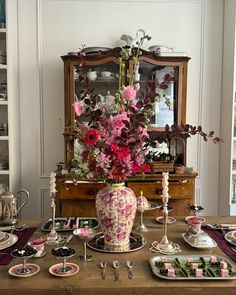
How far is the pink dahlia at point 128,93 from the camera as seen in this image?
1297 millimetres

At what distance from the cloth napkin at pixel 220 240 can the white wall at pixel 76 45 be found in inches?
70.5

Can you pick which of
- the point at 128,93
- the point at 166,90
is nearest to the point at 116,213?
the point at 128,93

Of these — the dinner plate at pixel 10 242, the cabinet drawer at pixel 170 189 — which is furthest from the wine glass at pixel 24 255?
the cabinet drawer at pixel 170 189

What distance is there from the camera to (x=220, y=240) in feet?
4.94

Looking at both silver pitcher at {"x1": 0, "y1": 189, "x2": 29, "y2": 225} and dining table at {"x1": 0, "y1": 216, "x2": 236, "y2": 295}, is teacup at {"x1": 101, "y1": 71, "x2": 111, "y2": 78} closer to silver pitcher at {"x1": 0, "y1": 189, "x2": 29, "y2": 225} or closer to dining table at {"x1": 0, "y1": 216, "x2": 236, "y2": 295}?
silver pitcher at {"x1": 0, "y1": 189, "x2": 29, "y2": 225}

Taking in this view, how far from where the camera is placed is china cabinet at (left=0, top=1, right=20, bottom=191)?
111 inches

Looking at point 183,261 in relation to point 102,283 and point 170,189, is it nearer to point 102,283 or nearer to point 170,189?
point 102,283

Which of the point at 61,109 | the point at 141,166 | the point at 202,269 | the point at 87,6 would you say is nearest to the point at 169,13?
the point at 87,6

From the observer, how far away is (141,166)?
4.55ft

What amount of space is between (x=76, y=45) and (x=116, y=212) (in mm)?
2228

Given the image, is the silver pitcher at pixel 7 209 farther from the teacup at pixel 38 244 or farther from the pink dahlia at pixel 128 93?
the pink dahlia at pixel 128 93

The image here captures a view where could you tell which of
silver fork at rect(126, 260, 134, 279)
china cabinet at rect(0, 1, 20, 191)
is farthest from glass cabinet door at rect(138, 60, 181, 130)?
silver fork at rect(126, 260, 134, 279)

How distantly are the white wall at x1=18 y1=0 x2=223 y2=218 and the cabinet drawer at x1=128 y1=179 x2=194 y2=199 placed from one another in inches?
30.6

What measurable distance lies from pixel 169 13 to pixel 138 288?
2775mm
